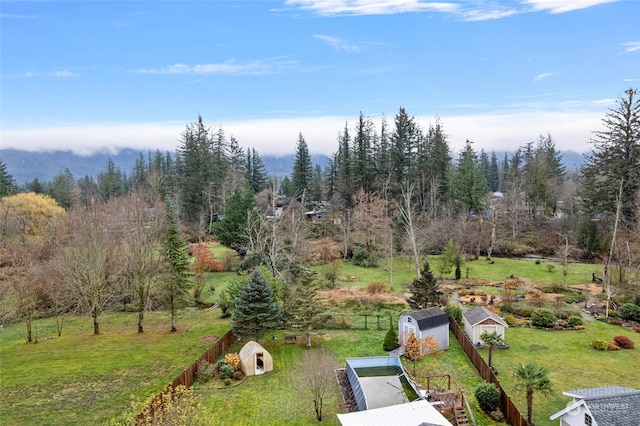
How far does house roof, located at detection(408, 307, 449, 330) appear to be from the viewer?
2489cm

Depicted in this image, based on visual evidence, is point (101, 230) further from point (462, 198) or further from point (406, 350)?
point (462, 198)

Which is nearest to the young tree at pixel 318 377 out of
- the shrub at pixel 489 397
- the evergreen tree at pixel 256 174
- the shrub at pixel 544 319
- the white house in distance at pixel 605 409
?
the shrub at pixel 489 397

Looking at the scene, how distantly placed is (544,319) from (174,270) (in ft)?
82.5

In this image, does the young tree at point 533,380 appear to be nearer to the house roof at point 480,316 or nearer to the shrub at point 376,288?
the house roof at point 480,316

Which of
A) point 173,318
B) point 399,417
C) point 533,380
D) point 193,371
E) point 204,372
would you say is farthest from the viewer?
point 173,318

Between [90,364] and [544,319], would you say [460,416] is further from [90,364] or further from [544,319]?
[90,364]

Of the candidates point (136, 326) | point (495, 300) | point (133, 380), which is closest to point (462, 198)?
point (495, 300)

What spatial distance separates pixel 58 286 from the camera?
31.8 meters

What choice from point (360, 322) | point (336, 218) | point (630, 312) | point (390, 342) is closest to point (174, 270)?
point (360, 322)

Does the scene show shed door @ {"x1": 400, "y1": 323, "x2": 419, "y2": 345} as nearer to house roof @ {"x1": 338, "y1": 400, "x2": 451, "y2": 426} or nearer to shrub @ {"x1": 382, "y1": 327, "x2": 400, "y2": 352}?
shrub @ {"x1": 382, "y1": 327, "x2": 400, "y2": 352}

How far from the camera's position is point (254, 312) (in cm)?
2553

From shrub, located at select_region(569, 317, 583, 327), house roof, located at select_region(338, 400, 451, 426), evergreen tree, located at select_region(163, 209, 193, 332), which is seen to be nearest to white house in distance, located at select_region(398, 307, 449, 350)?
house roof, located at select_region(338, 400, 451, 426)

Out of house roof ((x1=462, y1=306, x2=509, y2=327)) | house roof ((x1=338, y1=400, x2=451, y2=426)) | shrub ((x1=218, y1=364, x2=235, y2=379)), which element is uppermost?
house roof ((x1=462, y1=306, x2=509, y2=327))

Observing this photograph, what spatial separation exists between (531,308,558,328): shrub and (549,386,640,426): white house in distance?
41.7 ft
